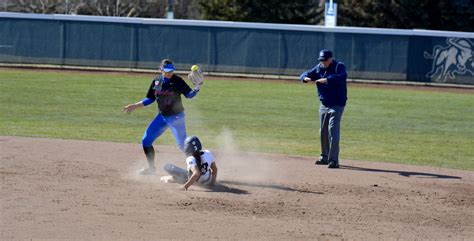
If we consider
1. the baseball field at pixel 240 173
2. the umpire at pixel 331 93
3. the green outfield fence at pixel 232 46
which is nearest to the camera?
the baseball field at pixel 240 173

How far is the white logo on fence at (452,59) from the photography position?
3434 centimetres

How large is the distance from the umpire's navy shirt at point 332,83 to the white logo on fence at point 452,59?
67.5 feet

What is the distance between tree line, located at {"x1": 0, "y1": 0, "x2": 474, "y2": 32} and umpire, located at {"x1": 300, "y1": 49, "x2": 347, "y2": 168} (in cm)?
2877

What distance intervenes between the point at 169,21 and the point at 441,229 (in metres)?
26.1

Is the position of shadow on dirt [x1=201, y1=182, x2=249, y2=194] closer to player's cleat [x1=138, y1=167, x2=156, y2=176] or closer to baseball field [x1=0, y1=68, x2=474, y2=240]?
baseball field [x1=0, y1=68, x2=474, y2=240]

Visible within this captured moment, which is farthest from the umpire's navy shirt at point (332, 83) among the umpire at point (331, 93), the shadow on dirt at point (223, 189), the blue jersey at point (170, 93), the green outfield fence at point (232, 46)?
the green outfield fence at point (232, 46)

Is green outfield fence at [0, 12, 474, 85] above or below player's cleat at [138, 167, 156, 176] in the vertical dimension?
above

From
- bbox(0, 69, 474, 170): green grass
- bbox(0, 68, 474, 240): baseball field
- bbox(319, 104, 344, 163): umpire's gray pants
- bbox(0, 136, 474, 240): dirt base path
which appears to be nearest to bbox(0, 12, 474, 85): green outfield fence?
bbox(0, 69, 474, 170): green grass

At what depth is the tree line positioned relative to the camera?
43.7 m

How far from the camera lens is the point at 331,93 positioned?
15.1 meters

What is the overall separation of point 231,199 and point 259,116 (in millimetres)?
11616

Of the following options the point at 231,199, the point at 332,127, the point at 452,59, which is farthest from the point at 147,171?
the point at 452,59

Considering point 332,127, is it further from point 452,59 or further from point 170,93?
point 452,59

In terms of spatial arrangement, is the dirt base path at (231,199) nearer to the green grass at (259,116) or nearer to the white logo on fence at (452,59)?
the green grass at (259,116)
